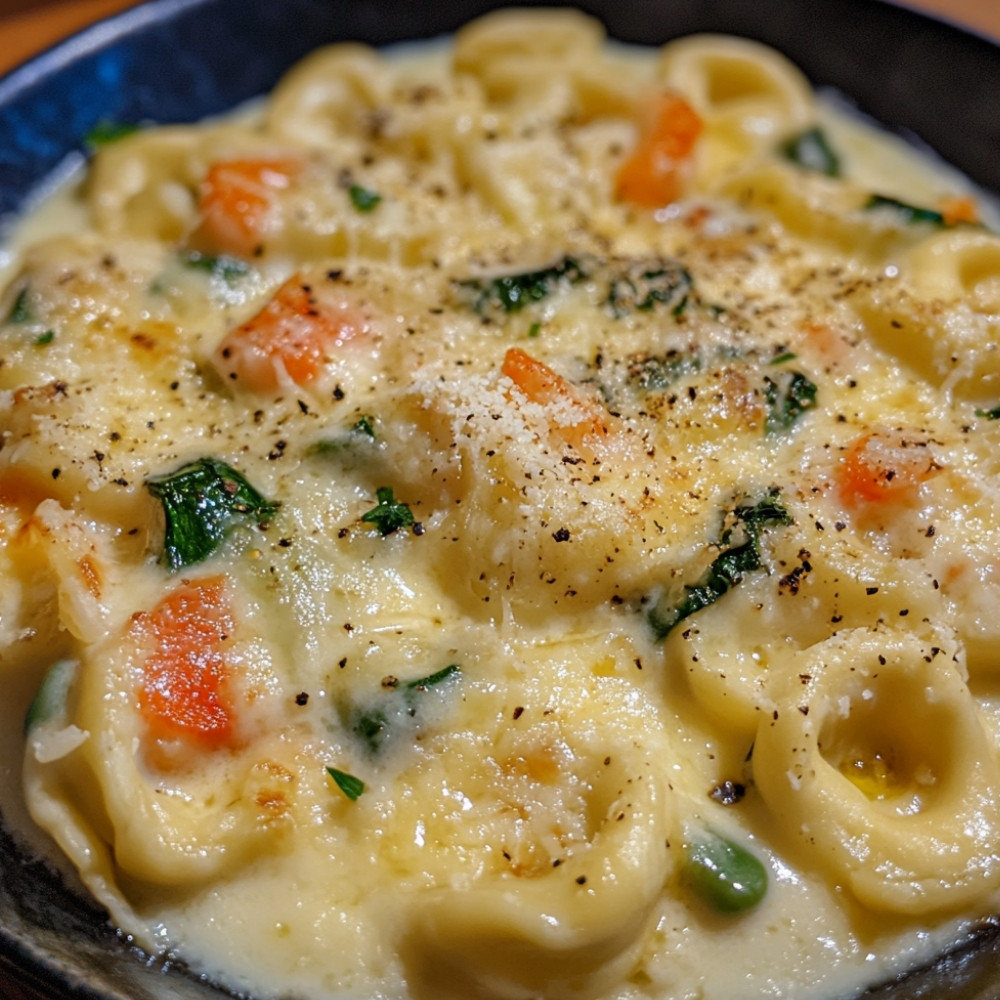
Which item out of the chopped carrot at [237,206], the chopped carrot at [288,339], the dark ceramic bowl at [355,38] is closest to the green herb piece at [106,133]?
the dark ceramic bowl at [355,38]

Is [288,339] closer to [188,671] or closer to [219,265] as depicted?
[219,265]

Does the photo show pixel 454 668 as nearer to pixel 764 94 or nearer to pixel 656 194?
pixel 656 194

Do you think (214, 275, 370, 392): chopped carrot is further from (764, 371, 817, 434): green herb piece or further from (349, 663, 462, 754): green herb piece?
(764, 371, 817, 434): green herb piece

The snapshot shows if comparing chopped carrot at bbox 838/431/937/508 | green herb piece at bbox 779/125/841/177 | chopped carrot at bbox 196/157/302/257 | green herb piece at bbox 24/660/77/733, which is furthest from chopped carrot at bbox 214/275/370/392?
green herb piece at bbox 779/125/841/177

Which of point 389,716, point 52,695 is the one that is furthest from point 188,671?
point 389,716

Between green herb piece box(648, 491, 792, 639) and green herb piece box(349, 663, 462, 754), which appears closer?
green herb piece box(349, 663, 462, 754)
